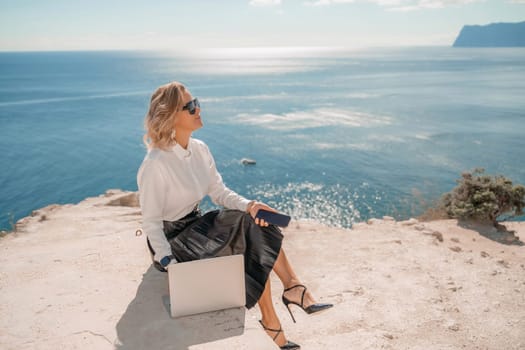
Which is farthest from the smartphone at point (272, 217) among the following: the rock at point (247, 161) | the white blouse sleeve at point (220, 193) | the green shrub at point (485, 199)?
the rock at point (247, 161)

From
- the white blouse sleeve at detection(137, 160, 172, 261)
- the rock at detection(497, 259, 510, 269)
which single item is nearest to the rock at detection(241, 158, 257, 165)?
the rock at detection(497, 259, 510, 269)

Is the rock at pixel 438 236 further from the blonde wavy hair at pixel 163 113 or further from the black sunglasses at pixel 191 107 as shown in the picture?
the blonde wavy hair at pixel 163 113

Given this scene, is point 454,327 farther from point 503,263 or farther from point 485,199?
point 485,199

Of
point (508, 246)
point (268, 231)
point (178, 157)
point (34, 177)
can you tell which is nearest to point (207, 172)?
point (178, 157)

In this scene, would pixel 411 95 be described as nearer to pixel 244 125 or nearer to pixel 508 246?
pixel 244 125

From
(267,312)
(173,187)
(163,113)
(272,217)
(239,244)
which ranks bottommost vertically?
(267,312)

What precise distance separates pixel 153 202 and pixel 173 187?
26 cm

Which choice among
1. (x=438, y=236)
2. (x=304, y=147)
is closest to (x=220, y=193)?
(x=438, y=236)

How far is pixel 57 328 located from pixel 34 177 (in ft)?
101

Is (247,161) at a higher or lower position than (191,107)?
lower

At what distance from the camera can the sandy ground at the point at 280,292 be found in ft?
10.5

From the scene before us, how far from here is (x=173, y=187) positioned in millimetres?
3654

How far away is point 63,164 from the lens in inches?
1270

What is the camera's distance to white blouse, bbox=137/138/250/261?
11.3 feet
